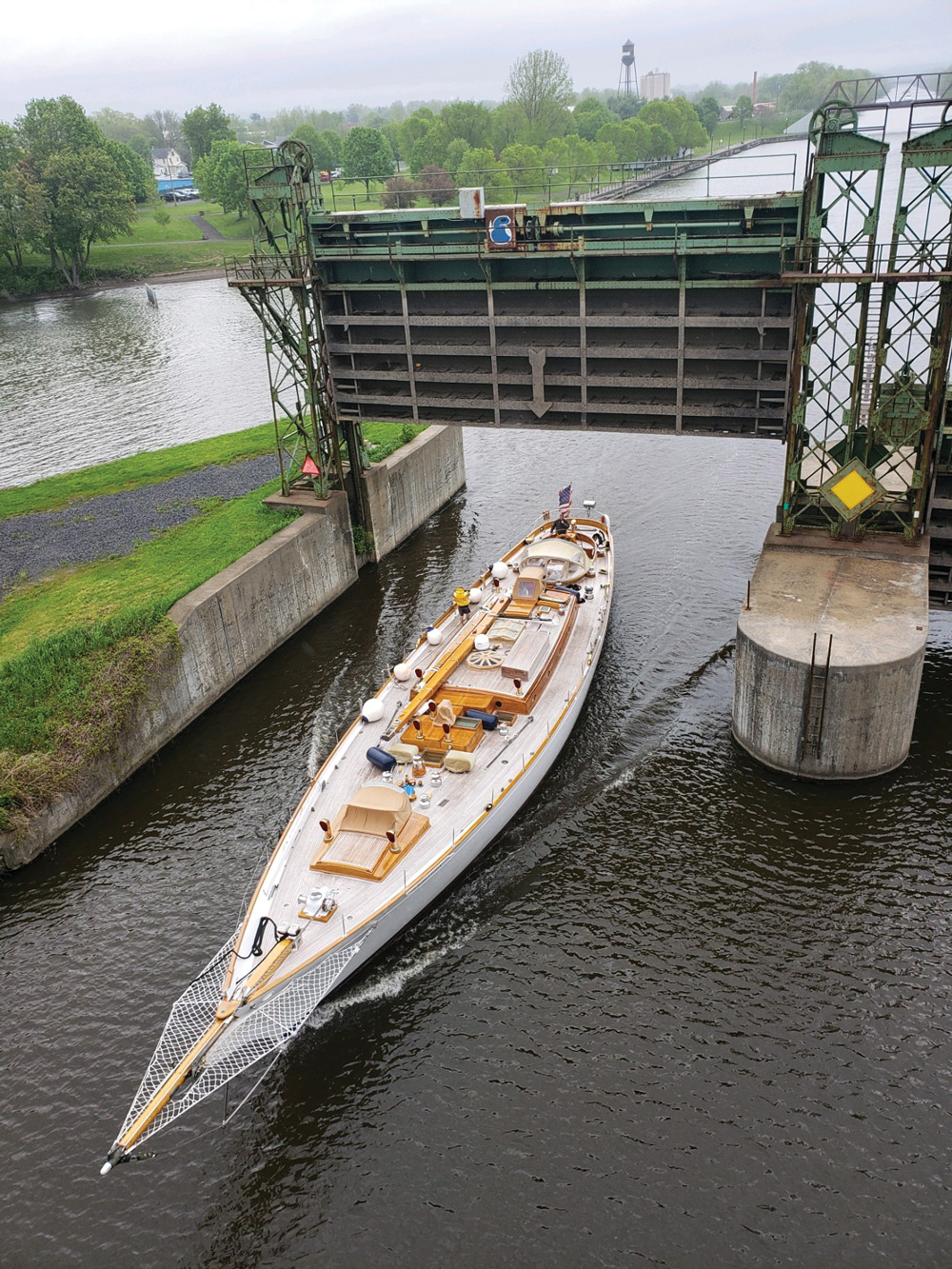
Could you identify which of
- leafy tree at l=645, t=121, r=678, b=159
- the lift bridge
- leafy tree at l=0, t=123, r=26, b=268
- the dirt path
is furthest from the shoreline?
leafy tree at l=645, t=121, r=678, b=159

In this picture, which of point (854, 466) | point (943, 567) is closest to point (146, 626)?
point (854, 466)

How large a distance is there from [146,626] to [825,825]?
74.3 feet

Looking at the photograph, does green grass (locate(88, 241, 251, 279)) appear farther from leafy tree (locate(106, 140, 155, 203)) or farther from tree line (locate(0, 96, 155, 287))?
leafy tree (locate(106, 140, 155, 203))

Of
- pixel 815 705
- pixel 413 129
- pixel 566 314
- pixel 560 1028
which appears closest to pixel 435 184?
pixel 413 129

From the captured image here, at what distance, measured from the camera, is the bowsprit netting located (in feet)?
59.4

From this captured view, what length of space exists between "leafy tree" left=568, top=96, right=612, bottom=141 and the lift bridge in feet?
502

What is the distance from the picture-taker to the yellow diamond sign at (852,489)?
1193 inches

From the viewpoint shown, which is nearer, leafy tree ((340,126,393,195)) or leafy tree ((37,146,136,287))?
leafy tree ((37,146,136,287))

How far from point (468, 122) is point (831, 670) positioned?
5981 inches

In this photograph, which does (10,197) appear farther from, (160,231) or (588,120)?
(588,120)

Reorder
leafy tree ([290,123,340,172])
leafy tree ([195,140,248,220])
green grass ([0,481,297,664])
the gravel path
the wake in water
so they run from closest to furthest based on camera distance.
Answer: the wake in water
green grass ([0,481,297,664])
the gravel path
leafy tree ([195,140,248,220])
leafy tree ([290,123,340,172])

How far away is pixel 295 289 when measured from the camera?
3819cm

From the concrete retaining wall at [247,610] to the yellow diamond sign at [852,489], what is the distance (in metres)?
21.1

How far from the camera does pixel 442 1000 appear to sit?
21.8m
